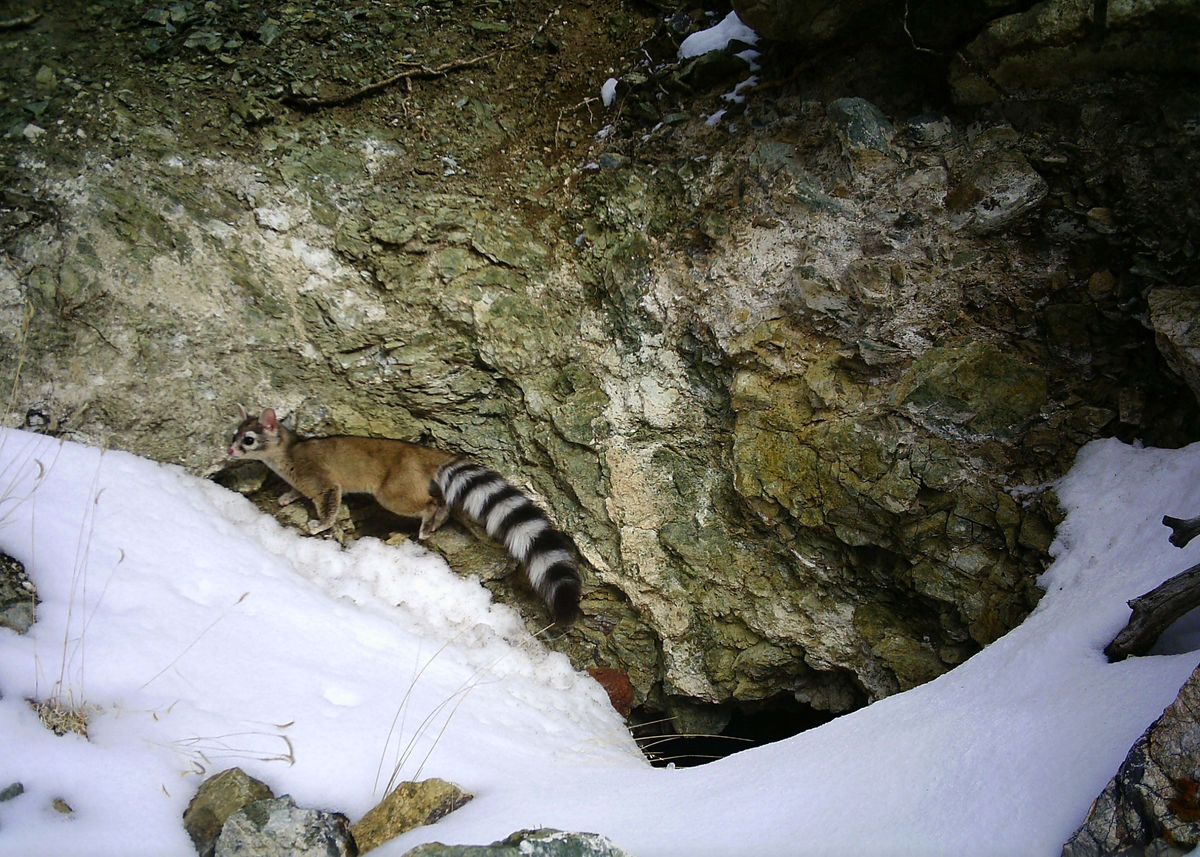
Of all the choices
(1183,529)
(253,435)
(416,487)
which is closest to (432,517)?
(416,487)

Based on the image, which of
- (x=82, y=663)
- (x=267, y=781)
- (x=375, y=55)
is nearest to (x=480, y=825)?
(x=267, y=781)

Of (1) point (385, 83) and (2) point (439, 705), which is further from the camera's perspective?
(1) point (385, 83)

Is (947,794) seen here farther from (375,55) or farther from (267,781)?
(375,55)

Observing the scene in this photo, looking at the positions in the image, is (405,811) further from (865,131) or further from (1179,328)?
(865,131)

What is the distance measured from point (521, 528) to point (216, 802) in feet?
7.89

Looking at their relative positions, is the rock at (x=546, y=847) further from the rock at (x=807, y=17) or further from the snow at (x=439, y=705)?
the rock at (x=807, y=17)

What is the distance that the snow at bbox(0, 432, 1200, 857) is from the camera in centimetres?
251

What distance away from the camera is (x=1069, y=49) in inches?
144

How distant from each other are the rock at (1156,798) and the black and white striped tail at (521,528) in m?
3.05

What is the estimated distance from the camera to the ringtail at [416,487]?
501cm

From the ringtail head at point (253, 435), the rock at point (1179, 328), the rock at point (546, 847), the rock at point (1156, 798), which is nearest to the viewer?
the rock at point (1156, 798)

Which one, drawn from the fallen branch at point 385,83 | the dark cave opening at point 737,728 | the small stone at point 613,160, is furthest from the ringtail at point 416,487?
the small stone at point 613,160

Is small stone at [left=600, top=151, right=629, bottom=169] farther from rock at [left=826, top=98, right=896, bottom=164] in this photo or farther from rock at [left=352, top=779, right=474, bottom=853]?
rock at [left=352, top=779, right=474, bottom=853]

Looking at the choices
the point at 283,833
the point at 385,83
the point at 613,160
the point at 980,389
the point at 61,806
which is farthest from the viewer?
the point at 385,83
